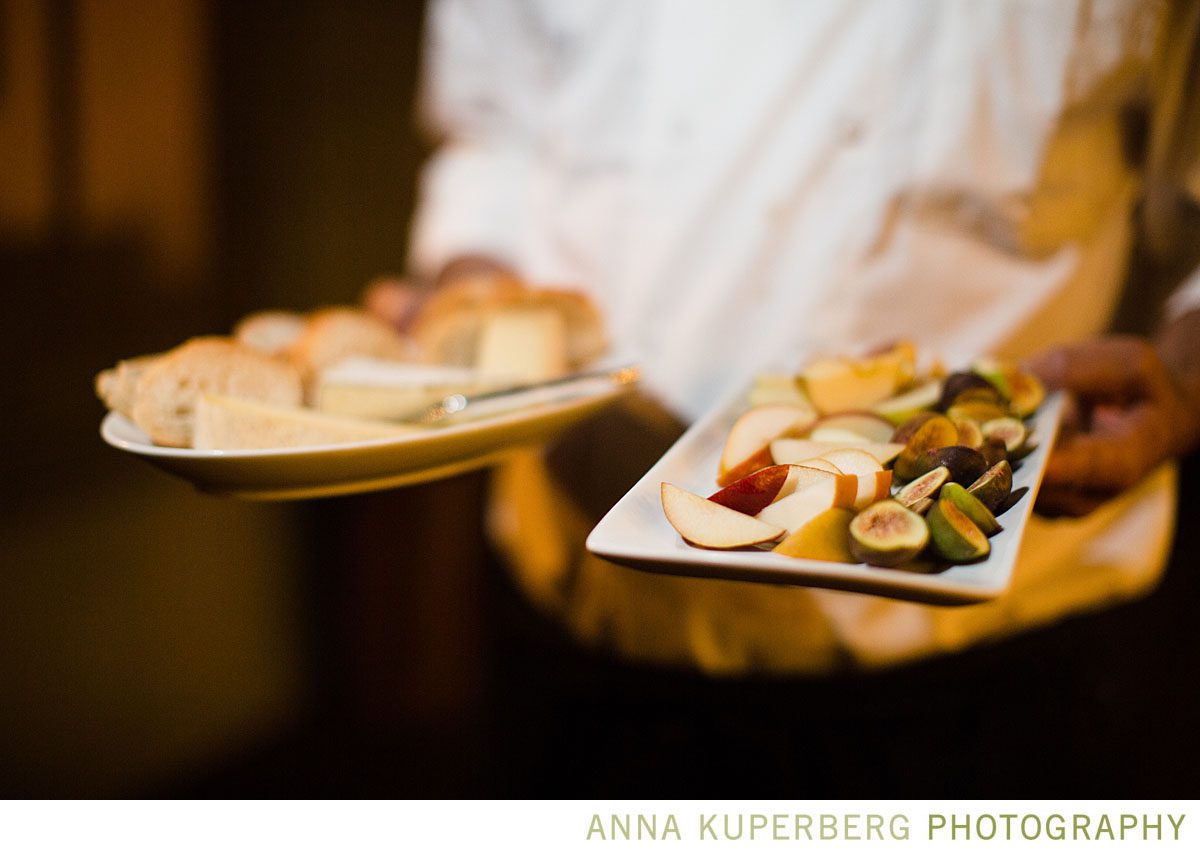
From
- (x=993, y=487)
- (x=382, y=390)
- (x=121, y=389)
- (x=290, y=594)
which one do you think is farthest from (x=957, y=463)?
(x=290, y=594)

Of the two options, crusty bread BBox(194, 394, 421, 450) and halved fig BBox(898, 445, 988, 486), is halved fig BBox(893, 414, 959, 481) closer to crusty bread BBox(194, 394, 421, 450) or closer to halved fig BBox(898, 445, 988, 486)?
halved fig BBox(898, 445, 988, 486)

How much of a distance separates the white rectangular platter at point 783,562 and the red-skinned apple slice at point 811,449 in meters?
0.04

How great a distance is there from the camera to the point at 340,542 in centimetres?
125

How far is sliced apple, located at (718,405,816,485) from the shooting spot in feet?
1.18

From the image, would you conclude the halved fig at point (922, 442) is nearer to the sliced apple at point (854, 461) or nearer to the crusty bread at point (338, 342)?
the sliced apple at point (854, 461)

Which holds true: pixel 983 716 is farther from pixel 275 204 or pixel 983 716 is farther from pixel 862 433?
pixel 275 204

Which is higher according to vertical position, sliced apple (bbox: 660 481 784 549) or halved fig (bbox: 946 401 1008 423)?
halved fig (bbox: 946 401 1008 423)

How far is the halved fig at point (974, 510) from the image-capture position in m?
0.30

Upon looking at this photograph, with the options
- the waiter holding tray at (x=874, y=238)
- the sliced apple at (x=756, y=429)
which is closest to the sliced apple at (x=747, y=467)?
the sliced apple at (x=756, y=429)

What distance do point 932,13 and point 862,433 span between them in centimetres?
31

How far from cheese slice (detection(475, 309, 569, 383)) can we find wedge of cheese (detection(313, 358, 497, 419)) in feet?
0.20

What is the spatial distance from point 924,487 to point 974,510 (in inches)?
0.9

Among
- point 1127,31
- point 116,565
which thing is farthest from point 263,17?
point 1127,31

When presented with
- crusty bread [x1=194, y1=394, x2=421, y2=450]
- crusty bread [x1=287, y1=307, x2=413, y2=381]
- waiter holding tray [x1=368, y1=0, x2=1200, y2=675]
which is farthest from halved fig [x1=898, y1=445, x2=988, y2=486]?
crusty bread [x1=287, y1=307, x2=413, y2=381]
